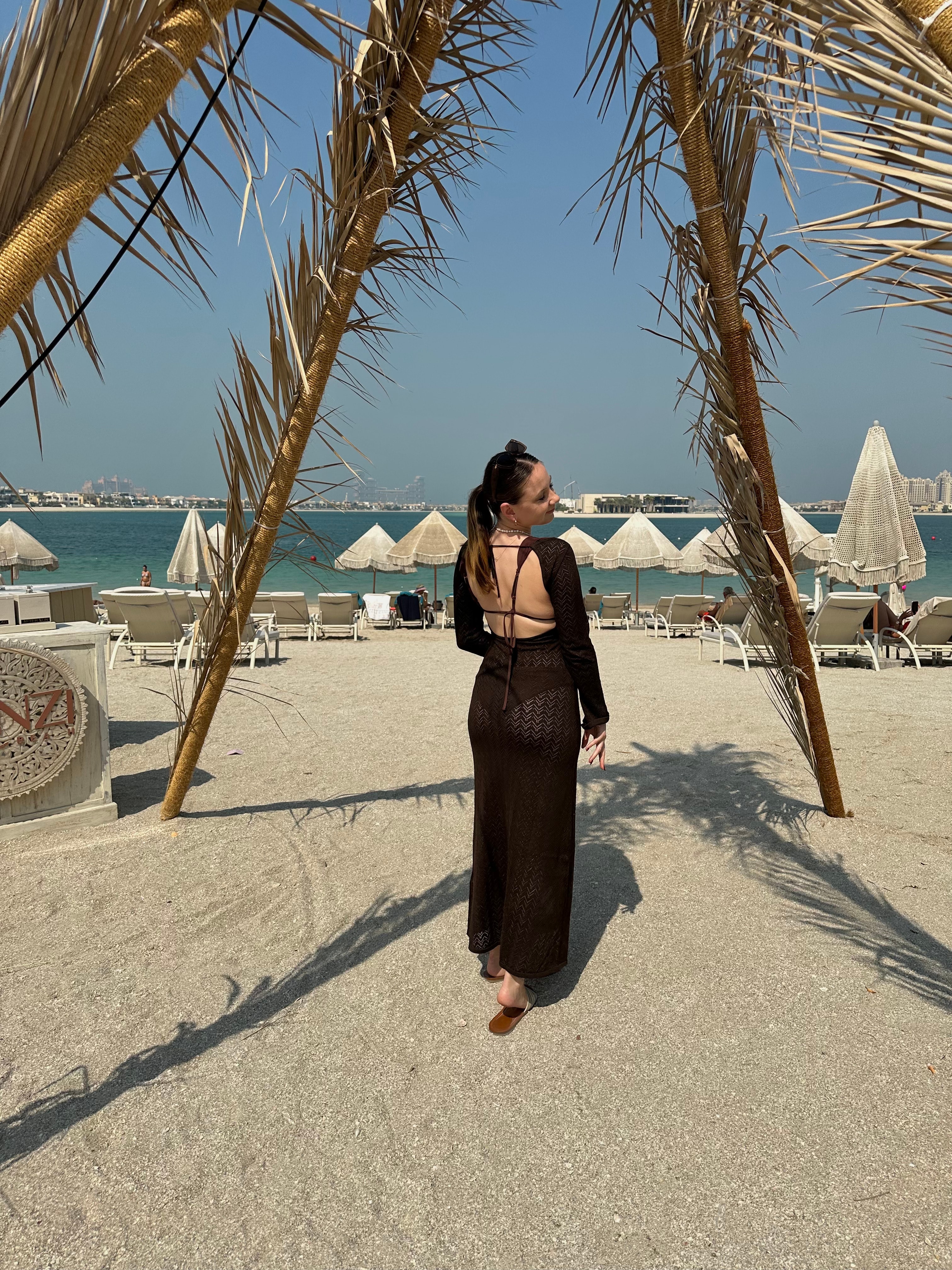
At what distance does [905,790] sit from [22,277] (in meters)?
5.02

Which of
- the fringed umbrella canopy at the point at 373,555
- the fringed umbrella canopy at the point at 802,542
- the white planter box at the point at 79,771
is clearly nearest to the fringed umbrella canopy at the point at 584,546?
the fringed umbrella canopy at the point at 802,542

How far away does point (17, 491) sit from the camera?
1134 millimetres

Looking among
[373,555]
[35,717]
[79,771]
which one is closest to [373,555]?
[373,555]

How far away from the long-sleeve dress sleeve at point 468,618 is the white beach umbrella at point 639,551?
43.7 feet

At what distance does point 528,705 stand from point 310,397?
72.2 inches

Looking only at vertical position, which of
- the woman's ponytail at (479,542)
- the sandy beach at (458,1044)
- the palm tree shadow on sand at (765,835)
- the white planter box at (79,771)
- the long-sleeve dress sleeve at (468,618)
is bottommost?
the sandy beach at (458,1044)

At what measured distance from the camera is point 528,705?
2436 millimetres

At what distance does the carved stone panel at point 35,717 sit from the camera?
3.73 metres

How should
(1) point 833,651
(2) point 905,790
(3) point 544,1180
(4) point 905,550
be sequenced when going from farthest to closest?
(4) point 905,550, (1) point 833,651, (2) point 905,790, (3) point 544,1180

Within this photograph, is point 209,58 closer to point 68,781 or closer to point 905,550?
point 68,781

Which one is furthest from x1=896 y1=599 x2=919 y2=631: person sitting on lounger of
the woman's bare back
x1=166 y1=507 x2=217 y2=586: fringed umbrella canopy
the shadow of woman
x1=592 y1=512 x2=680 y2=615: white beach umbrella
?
x1=166 y1=507 x2=217 y2=586: fringed umbrella canopy

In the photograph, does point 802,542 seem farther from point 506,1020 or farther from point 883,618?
point 506,1020

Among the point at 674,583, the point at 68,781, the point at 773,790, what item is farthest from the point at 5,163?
the point at 674,583

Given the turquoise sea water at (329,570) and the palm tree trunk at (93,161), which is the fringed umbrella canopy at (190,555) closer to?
the turquoise sea water at (329,570)
